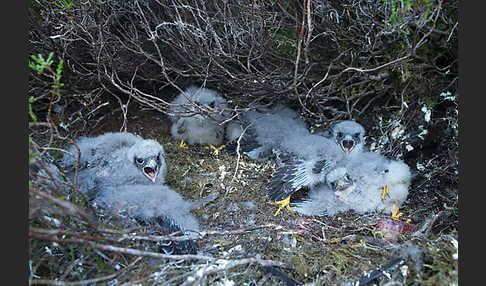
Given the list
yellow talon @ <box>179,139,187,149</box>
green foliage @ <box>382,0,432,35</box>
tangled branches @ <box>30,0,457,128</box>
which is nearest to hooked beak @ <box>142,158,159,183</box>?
tangled branches @ <box>30,0,457,128</box>

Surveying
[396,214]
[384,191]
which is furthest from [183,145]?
[396,214]

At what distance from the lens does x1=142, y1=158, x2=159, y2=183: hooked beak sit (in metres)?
2.44

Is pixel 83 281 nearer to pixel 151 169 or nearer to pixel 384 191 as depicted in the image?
pixel 151 169

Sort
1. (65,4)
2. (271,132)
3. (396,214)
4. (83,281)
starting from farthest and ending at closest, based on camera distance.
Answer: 1. (271,132)
2. (396,214)
3. (65,4)
4. (83,281)

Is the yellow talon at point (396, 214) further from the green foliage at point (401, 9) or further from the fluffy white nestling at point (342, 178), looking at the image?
the green foliage at point (401, 9)

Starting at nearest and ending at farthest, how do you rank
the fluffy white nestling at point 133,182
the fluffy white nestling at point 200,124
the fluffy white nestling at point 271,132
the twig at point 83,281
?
the twig at point 83,281, the fluffy white nestling at point 133,182, the fluffy white nestling at point 271,132, the fluffy white nestling at point 200,124

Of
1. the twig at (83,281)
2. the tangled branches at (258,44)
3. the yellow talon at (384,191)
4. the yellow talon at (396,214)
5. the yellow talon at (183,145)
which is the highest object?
the tangled branches at (258,44)

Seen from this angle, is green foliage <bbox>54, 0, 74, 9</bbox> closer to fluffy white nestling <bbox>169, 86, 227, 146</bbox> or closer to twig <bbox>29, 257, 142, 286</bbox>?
fluffy white nestling <bbox>169, 86, 227, 146</bbox>

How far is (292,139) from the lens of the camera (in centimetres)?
286

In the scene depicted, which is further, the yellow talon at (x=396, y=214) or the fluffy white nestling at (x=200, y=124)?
the fluffy white nestling at (x=200, y=124)

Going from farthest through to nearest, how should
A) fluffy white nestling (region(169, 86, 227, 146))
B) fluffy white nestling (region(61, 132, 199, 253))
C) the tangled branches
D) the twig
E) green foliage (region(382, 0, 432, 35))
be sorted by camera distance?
fluffy white nestling (region(169, 86, 227, 146)), the tangled branches, fluffy white nestling (region(61, 132, 199, 253)), green foliage (region(382, 0, 432, 35)), the twig

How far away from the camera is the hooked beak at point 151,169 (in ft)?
8.02

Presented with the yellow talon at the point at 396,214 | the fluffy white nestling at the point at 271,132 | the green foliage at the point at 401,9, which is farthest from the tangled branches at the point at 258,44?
the yellow talon at the point at 396,214

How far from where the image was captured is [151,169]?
2.46m
